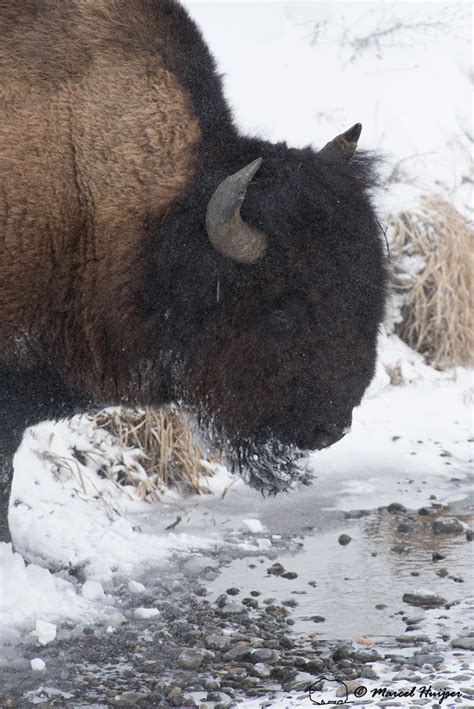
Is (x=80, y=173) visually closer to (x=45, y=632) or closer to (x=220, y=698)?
(x=45, y=632)

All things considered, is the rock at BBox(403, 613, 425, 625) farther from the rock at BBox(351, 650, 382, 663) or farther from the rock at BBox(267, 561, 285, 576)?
the rock at BBox(267, 561, 285, 576)

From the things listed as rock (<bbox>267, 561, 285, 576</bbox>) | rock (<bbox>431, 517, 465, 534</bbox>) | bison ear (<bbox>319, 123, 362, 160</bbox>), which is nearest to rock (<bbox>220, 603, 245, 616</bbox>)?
rock (<bbox>267, 561, 285, 576</bbox>)

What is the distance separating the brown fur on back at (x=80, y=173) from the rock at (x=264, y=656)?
1.14m

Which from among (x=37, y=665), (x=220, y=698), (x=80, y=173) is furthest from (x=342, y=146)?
(x=37, y=665)

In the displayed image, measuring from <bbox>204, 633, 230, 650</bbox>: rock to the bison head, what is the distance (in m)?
0.75

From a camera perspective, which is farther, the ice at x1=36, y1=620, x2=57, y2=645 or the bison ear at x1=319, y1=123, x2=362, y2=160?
the bison ear at x1=319, y1=123, x2=362, y2=160

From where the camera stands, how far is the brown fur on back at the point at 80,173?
3967 mm

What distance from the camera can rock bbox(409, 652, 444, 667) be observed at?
12.1 feet

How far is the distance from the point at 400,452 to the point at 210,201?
3.73m

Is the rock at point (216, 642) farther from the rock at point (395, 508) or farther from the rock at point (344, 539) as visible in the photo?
the rock at point (395, 508)

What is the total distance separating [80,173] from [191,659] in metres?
1.73

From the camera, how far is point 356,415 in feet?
25.3

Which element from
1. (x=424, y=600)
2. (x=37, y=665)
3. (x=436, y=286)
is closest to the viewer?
(x=37, y=665)

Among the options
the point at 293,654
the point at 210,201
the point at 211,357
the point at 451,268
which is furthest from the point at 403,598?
the point at 451,268
